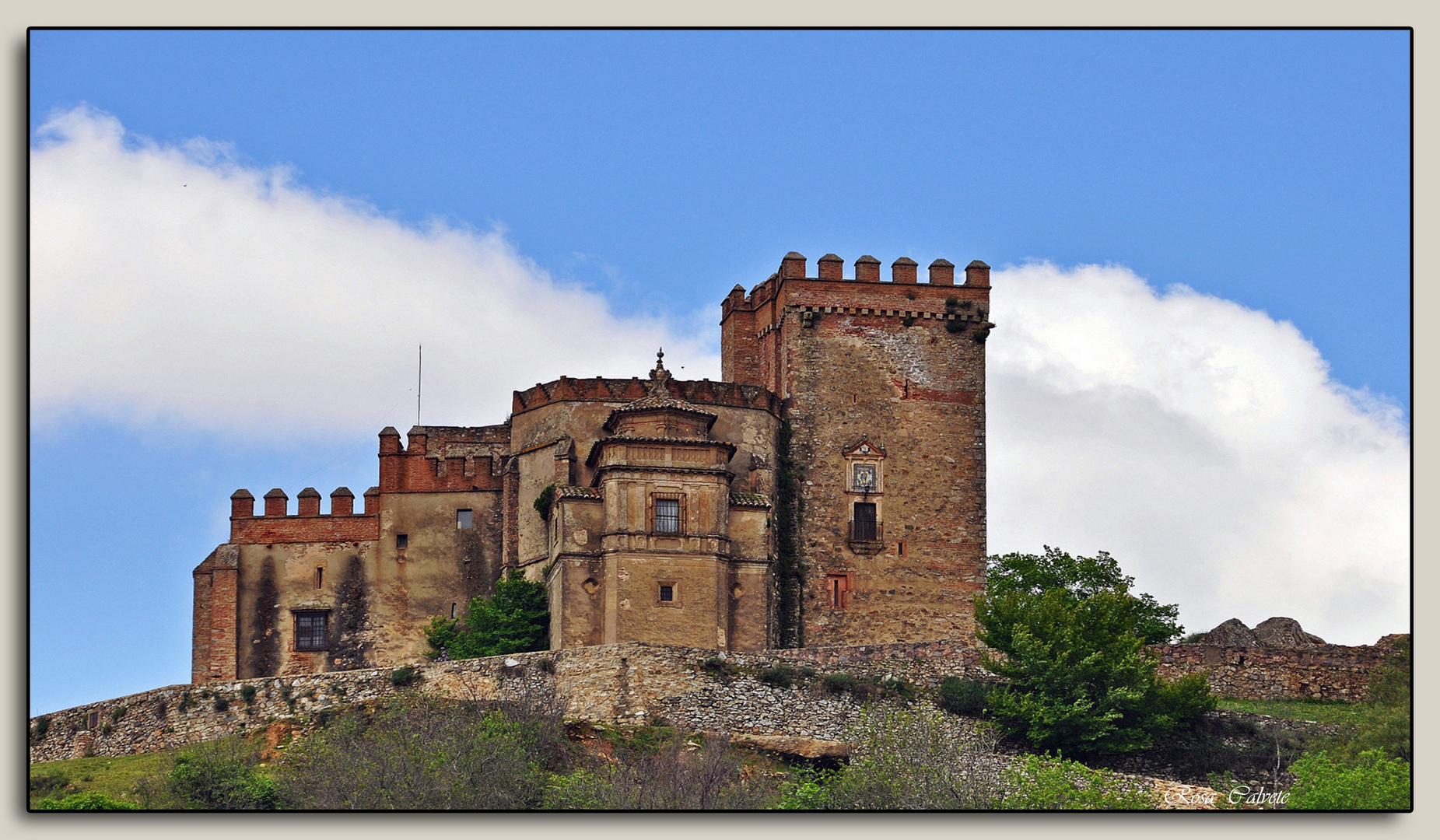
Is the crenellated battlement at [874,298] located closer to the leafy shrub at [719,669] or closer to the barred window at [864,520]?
the barred window at [864,520]

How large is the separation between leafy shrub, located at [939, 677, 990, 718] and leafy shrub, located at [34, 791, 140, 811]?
726 inches

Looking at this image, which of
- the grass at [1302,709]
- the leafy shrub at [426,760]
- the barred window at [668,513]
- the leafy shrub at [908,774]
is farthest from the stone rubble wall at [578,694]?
the barred window at [668,513]

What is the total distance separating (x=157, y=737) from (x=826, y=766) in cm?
1508

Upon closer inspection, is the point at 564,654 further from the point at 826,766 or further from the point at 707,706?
the point at 826,766

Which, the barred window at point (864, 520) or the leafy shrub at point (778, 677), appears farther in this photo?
the barred window at point (864, 520)

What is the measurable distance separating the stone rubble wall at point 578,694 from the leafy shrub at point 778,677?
143mm

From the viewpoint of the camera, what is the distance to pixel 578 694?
47969 mm

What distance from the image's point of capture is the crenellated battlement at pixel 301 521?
59906 millimetres

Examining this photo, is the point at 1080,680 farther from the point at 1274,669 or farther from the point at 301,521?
the point at 301,521

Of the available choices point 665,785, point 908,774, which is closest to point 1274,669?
point 908,774

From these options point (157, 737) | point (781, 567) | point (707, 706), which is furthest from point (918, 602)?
point (157, 737)

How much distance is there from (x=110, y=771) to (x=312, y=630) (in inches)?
517

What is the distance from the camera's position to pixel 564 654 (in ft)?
161

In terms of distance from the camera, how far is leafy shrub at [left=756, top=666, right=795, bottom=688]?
4881 centimetres
